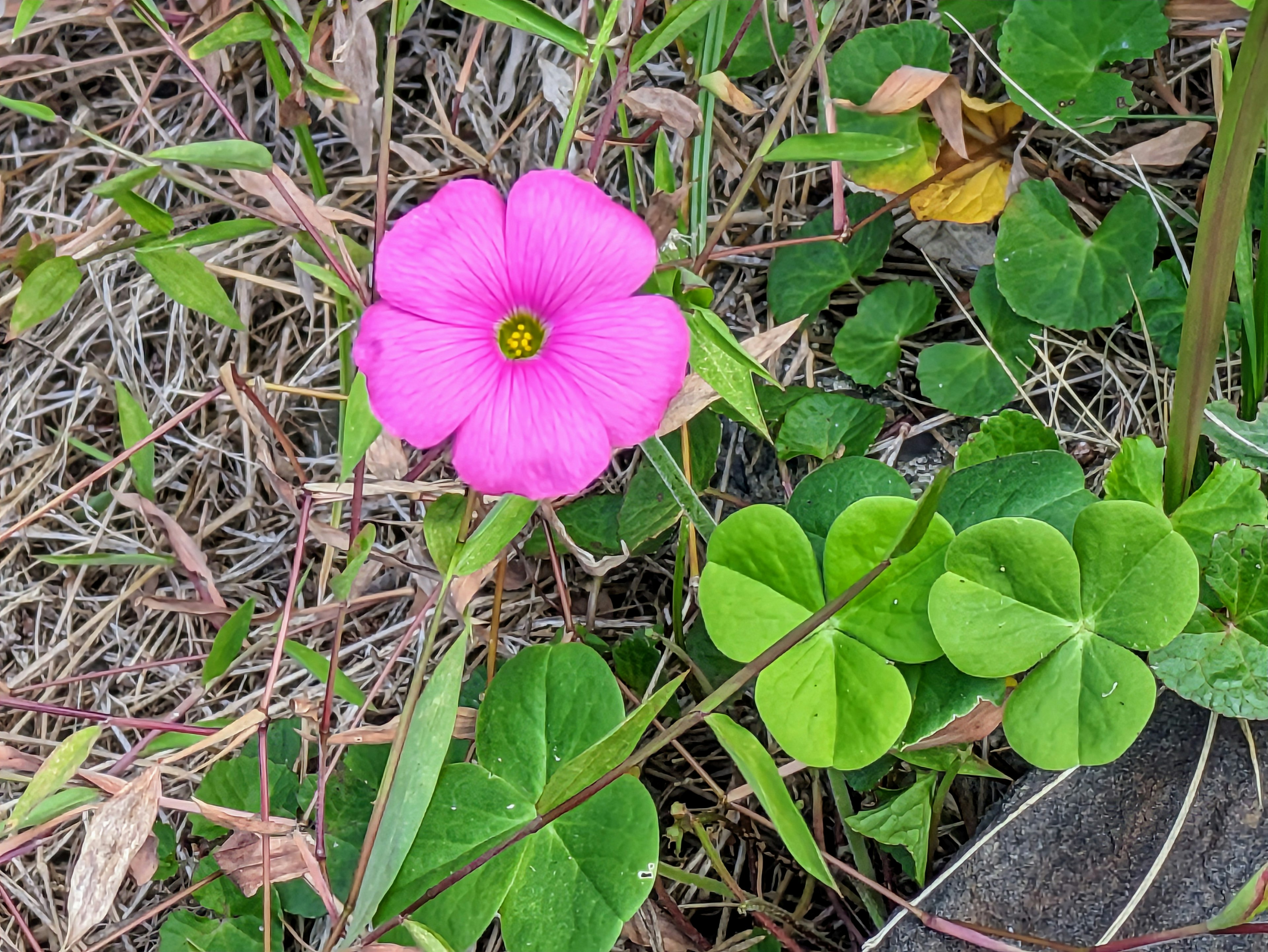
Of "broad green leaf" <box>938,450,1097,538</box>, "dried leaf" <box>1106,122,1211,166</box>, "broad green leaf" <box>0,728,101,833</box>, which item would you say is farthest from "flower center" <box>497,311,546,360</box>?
"dried leaf" <box>1106,122,1211,166</box>

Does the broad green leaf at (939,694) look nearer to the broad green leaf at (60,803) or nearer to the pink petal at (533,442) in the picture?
the pink petal at (533,442)

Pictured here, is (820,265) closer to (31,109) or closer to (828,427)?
(828,427)

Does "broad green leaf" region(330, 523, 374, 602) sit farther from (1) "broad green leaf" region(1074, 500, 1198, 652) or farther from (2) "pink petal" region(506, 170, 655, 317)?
(1) "broad green leaf" region(1074, 500, 1198, 652)

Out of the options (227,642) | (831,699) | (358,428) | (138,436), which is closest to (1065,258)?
(831,699)

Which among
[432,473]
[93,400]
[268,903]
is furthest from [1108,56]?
[93,400]

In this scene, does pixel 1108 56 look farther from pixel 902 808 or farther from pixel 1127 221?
pixel 902 808

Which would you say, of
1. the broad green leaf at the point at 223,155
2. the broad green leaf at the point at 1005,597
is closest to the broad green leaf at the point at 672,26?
the broad green leaf at the point at 223,155
